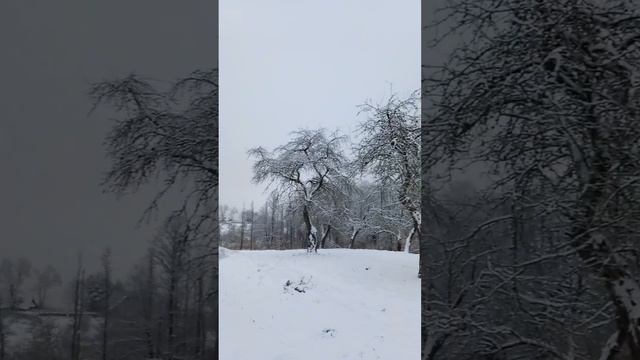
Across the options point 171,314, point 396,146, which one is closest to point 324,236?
point 396,146

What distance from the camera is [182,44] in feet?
6.83

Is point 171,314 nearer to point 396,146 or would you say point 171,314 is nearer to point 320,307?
point 320,307

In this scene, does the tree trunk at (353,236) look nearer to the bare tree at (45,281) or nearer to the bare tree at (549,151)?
the bare tree at (549,151)

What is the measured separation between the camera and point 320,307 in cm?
661

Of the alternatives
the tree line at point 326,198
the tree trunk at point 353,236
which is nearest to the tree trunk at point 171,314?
the tree line at point 326,198

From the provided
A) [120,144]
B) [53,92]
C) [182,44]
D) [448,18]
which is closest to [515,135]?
[448,18]

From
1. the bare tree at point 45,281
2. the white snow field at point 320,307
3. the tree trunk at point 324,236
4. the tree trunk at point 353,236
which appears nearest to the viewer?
the bare tree at point 45,281

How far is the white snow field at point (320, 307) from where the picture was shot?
210 inches

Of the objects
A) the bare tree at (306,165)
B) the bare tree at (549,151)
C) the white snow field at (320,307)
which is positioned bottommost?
the white snow field at (320,307)

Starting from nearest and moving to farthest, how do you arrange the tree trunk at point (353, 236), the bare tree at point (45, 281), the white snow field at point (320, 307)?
1. the bare tree at point (45, 281)
2. the white snow field at point (320, 307)
3. the tree trunk at point (353, 236)

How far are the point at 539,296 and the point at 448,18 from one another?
115cm

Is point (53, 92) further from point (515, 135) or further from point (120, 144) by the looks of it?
point (515, 135)

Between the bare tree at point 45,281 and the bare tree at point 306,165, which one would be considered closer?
the bare tree at point 45,281

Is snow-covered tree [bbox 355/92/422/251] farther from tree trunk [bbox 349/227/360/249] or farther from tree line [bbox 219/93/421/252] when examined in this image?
tree trunk [bbox 349/227/360/249]
